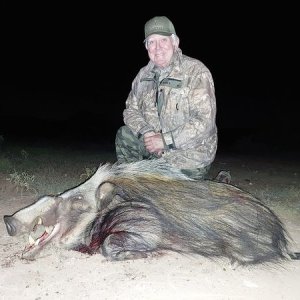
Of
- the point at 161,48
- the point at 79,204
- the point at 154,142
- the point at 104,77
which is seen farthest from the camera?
the point at 104,77

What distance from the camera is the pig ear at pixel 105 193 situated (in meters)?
3.33

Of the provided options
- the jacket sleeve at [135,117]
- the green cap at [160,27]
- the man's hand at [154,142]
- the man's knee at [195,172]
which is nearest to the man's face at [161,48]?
the green cap at [160,27]

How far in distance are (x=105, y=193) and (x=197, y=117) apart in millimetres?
1295

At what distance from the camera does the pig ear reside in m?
3.33

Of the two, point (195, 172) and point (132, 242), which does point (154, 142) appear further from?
point (132, 242)

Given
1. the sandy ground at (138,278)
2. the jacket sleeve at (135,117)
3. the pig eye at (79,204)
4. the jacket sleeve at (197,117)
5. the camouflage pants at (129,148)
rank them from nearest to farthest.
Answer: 1. the sandy ground at (138,278)
2. the pig eye at (79,204)
3. the jacket sleeve at (197,117)
4. the jacket sleeve at (135,117)
5. the camouflage pants at (129,148)

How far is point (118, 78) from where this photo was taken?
90.2ft

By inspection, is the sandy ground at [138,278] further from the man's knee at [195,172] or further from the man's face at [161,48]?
the man's face at [161,48]

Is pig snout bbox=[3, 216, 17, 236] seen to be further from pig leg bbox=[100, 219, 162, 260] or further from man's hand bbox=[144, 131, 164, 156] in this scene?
man's hand bbox=[144, 131, 164, 156]

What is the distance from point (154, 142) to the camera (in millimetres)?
4234

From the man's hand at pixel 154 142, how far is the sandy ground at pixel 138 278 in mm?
1228

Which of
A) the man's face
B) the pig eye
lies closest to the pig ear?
the pig eye

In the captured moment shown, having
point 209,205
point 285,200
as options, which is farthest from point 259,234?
point 285,200

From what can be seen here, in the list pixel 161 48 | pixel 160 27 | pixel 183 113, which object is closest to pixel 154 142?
pixel 183 113
